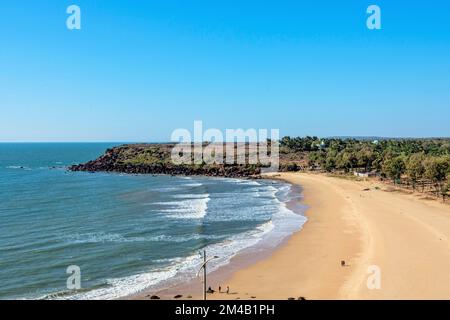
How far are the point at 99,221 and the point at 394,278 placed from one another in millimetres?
31683

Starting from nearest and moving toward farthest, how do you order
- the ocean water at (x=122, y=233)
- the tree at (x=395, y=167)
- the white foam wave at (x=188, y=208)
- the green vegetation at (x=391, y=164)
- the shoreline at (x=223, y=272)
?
the shoreline at (x=223, y=272)
the ocean water at (x=122, y=233)
the white foam wave at (x=188, y=208)
the green vegetation at (x=391, y=164)
the tree at (x=395, y=167)

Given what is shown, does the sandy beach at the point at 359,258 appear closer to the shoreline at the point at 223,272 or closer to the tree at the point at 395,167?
the shoreline at the point at 223,272

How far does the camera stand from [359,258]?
3262cm

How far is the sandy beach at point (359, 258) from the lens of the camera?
2538 centimetres

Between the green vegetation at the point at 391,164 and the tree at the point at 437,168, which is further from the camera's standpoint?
the green vegetation at the point at 391,164

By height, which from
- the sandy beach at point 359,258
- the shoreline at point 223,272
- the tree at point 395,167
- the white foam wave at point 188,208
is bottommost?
the shoreline at point 223,272

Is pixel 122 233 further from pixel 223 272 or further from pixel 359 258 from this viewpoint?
pixel 359 258

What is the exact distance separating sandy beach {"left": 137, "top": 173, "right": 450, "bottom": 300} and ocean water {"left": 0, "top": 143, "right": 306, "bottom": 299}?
339 centimetres

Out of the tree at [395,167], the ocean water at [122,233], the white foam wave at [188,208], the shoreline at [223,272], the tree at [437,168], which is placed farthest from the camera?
the tree at [395,167]

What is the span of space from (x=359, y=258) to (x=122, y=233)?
2113 cm

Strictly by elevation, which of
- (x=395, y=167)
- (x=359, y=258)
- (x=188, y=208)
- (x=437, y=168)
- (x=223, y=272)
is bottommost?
(x=223, y=272)

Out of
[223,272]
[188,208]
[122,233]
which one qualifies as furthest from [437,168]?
[122,233]

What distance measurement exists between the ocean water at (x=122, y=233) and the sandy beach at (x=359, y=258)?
339 cm

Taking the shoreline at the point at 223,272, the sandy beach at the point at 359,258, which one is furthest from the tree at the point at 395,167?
the shoreline at the point at 223,272
